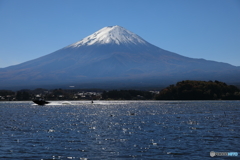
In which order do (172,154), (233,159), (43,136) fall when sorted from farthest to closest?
(43,136) < (172,154) < (233,159)

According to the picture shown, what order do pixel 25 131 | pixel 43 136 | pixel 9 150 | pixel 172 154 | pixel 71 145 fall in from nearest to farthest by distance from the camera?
pixel 172 154 → pixel 9 150 → pixel 71 145 → pixel 43 136 → pixel 25 131

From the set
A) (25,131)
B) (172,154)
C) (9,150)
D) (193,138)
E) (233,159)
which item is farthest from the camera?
(25,131)

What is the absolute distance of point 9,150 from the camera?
1676 inches

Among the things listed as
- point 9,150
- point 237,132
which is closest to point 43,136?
point 9,150

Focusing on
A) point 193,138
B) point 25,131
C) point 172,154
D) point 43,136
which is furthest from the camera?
point 25,131

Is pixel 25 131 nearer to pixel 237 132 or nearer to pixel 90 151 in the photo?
pixel 90 151

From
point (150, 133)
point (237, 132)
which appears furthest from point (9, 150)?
point (237, 132)

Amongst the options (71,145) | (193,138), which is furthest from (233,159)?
(71,145)

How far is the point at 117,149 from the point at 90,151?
281 cm

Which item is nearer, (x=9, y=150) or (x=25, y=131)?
(x=9, y=150)

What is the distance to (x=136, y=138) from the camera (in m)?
51.2

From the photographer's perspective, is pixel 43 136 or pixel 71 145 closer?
pixel 71 145

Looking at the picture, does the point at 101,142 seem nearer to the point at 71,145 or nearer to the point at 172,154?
the point at 71,145

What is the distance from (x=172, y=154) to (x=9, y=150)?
51.9 feet
